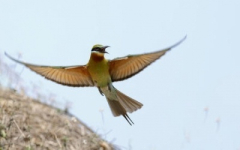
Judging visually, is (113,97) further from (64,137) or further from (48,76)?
(64,137)

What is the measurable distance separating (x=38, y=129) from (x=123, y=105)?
273 cm

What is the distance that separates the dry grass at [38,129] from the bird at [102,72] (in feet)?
6.51

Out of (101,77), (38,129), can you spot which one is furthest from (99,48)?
(38,129)

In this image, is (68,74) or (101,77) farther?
(68,74)

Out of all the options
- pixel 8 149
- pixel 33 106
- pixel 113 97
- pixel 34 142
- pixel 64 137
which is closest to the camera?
pixel 113 97

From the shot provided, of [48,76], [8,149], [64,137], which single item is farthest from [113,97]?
[64,137]

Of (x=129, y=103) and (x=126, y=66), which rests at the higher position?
(x=126, y=66)

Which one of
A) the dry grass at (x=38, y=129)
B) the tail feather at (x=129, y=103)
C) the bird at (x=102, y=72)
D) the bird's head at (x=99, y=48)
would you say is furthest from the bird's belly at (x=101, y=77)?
the dry grass at (x=38, y=129)

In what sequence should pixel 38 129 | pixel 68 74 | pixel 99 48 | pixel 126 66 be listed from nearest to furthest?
pixel 99 48 → pixel 126 66 → pixel 68 74 → pixel 38 129

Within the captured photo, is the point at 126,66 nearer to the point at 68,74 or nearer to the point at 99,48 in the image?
the point at 99,48

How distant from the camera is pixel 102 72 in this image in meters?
2.94

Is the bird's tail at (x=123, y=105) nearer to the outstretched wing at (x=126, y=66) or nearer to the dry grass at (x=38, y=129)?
the outstretched wing at (x=126, y=66)

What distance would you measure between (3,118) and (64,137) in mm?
775

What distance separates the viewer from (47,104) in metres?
6.65
